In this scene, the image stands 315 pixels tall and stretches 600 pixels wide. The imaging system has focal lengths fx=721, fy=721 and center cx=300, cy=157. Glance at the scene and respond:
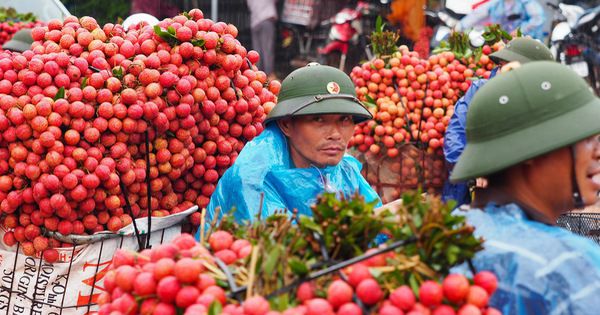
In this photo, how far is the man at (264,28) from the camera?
1070 centimetres

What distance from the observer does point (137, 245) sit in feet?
11.0

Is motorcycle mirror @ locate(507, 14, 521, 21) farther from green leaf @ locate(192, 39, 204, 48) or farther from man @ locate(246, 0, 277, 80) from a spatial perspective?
green leaf @ locate(192, 39, 204, 48)

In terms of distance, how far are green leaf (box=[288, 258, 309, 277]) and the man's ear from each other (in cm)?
172

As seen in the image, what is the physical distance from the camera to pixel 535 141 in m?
1.78

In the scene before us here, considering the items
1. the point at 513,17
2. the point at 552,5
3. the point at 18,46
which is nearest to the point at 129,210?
the point at 18,46

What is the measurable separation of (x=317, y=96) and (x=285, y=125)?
0.77 ft

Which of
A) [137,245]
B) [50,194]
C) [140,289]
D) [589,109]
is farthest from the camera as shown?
[137,245]

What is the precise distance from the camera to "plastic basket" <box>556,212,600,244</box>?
132 inches

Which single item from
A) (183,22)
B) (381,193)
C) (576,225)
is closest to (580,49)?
(381,193)

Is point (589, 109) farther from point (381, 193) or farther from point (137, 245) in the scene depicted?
point (381, 193)

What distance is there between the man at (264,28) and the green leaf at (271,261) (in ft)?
29.6

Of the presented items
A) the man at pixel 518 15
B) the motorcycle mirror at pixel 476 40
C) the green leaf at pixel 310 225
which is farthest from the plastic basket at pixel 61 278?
the man at pixel 518 15

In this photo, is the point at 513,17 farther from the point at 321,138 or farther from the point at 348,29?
the point at 321,138

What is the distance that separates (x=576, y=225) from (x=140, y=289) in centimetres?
242
